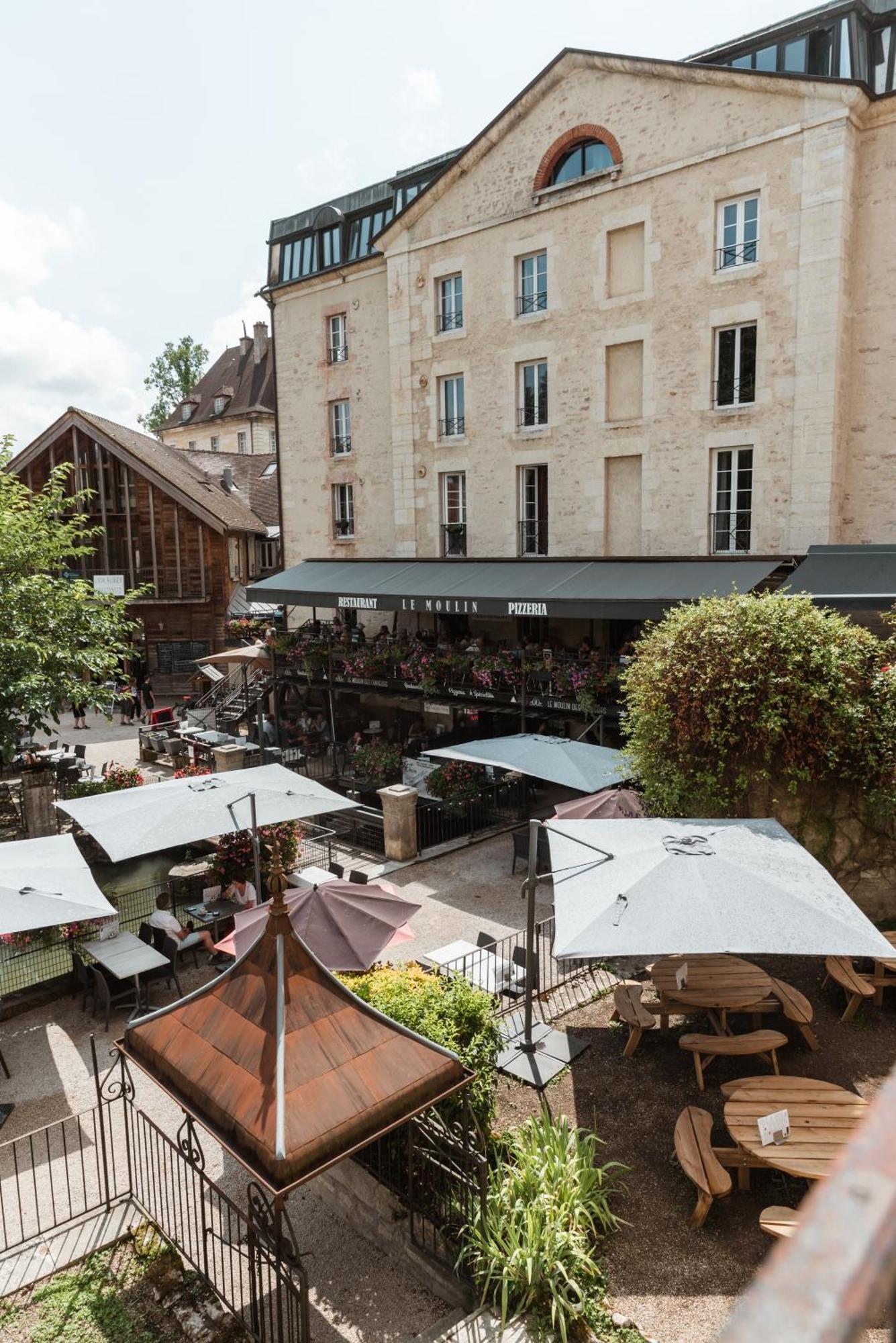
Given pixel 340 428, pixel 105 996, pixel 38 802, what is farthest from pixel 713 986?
pixel 340 428

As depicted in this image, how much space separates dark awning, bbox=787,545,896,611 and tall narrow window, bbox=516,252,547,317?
9.26 m

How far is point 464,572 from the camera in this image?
21.5m

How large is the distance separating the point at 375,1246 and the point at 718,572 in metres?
13.6

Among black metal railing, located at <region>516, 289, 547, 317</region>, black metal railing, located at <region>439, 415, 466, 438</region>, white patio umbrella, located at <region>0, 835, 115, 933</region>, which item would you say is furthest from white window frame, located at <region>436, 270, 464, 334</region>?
white patio umbrella, located at <region>0, 835, 115, 933</region>

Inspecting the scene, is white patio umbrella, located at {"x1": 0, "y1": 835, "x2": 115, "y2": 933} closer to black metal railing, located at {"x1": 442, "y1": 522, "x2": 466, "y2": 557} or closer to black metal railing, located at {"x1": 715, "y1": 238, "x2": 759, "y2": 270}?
black metal railing, located at {"x1": 442, "y1": 522, "x2": 466, "y2": 557}

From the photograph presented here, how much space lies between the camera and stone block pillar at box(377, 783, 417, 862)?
1471 centimetres

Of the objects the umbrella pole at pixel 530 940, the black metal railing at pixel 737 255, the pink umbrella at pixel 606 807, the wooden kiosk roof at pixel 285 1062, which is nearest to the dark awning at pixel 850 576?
the pink umbrella at pixel 606 807

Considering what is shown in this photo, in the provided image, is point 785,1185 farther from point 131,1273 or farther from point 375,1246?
point 131,1273

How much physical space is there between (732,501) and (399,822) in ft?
33.0

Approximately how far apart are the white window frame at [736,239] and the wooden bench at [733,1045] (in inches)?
610

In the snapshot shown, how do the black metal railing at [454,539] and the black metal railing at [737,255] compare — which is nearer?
the black metal railing at [737,255]

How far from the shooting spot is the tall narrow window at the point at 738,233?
17.4m

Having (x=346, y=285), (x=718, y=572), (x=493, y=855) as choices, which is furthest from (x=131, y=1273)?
(x=346, y=285)

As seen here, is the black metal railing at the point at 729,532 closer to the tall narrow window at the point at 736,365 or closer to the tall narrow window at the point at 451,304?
the tall narrow window at the point at 736,365
